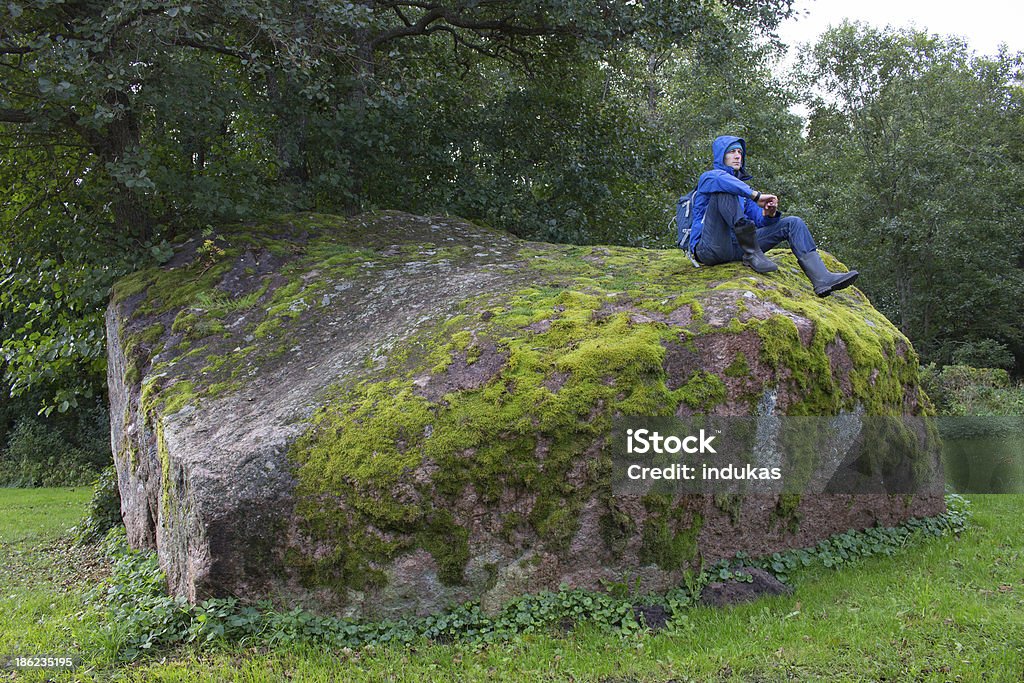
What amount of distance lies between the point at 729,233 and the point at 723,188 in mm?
427

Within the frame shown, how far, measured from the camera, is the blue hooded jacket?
22.4 ft

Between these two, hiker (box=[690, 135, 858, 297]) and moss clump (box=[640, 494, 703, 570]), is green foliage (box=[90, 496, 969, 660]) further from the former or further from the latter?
hiker (box=[690, 135, 858, 297])

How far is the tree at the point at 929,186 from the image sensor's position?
23.9 metres

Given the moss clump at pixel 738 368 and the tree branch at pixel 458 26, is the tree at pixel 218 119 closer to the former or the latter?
the tree branch at pixel 458 26

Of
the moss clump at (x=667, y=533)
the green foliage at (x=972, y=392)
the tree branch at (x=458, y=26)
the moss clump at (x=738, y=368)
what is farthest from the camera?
the green foliage at (x=972, y=392)

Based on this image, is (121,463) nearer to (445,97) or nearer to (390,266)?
(390,266)

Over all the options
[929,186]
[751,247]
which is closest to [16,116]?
[751,247]

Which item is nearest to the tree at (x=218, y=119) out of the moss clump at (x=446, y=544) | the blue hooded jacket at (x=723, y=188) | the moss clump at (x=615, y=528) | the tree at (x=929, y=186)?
the blue hooded jacket at (x=723, y=188)

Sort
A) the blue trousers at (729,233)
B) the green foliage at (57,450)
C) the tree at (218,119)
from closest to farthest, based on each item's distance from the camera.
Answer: the blue trousers at (729,233) → the tree at (218,119) → the green foliage at (57,450)

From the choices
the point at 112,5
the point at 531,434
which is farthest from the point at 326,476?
the point at 112,5

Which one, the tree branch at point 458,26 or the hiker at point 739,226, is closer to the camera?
the hiker at point 739,226

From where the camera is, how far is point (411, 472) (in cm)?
529

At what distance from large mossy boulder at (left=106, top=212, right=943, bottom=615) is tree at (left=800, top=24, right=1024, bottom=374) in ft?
57.7

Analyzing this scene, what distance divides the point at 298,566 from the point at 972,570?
487 centimetres
